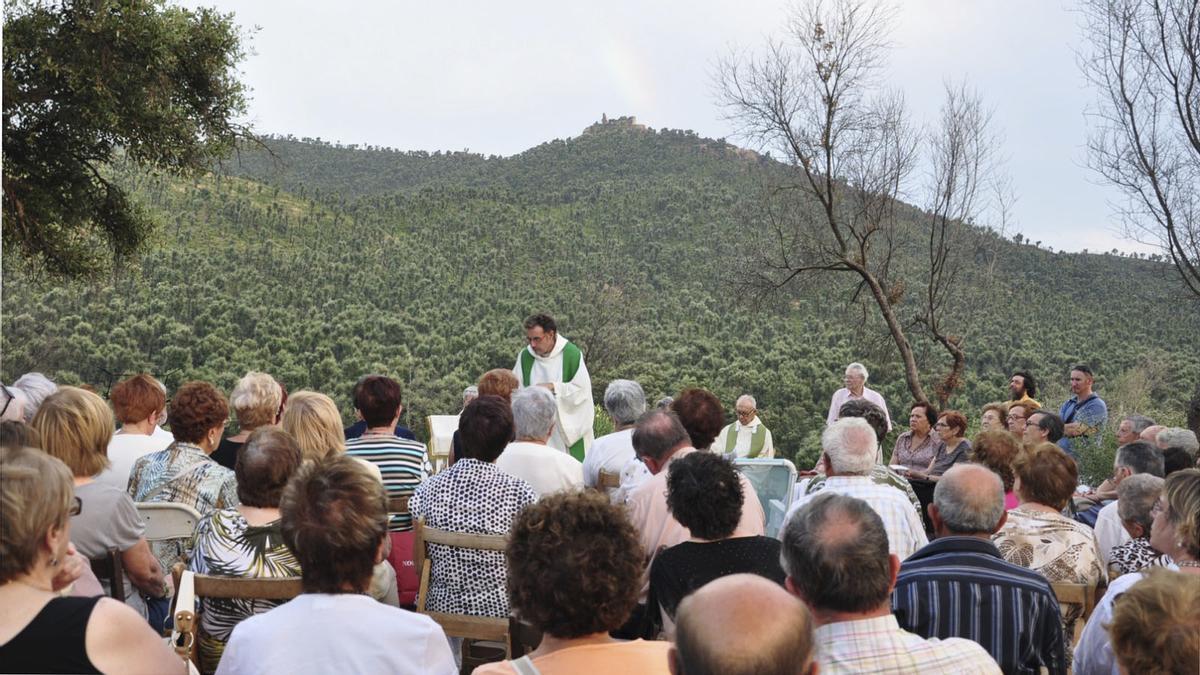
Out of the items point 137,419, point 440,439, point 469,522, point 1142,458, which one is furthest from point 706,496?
point 440,439

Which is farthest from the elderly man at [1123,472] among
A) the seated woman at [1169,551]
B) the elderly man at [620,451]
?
the elderly man at [620,451]

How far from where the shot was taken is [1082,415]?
1025 cm

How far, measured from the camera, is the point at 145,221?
12695 mm

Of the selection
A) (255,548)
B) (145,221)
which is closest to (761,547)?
(255,548)

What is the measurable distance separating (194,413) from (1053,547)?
4005 millimetres

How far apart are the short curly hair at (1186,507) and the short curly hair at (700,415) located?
2.43 metres

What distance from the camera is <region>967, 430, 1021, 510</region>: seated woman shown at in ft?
18.7

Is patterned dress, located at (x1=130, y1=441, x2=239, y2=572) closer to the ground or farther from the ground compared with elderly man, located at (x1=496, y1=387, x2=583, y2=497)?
closer to the ground

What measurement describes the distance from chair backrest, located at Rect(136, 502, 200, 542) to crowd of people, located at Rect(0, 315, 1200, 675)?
0.05 meters

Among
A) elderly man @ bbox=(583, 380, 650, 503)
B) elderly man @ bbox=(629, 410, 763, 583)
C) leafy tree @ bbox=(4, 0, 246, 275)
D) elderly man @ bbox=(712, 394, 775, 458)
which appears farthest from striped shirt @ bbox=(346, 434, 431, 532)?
leafy tree @ bbox=(4, 0, 246, 275)

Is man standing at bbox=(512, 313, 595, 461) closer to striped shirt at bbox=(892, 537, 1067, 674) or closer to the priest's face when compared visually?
the priest's face

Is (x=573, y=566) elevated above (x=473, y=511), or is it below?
above

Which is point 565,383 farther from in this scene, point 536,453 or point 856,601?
point 856,601

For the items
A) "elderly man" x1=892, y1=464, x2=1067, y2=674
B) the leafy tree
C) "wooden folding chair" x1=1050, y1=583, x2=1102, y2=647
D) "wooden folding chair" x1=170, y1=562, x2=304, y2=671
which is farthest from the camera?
the leafy tree
